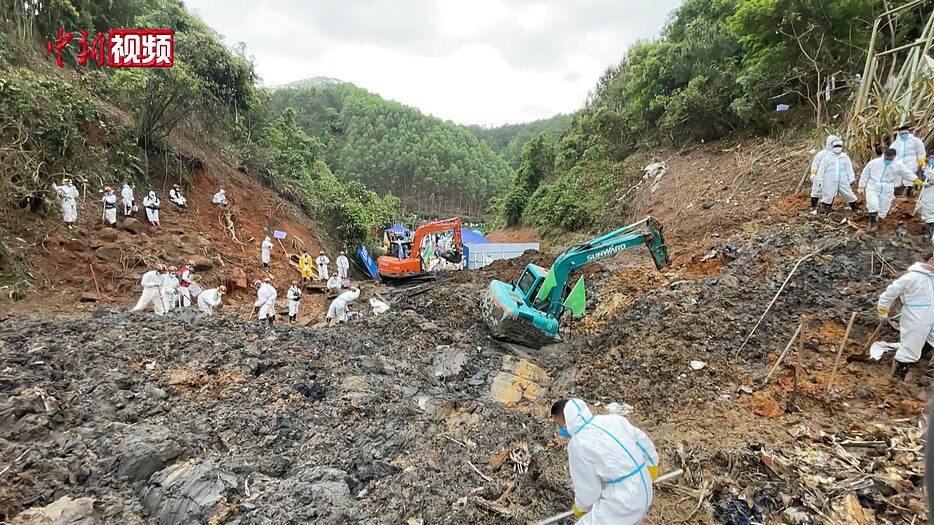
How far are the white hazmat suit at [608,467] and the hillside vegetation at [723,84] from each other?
30.9ft

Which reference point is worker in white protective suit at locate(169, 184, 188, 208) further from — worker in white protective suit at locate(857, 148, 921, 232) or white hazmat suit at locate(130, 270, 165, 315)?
worker in white protective suit at locate(857, 148, 921, 232)

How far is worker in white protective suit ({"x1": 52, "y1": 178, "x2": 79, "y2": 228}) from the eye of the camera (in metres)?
10.8

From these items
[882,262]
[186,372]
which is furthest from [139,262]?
Result: [882,262]

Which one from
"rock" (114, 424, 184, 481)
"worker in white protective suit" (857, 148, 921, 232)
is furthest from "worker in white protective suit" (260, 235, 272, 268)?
"worker in white protective suit" (857, 148, 921, 232)

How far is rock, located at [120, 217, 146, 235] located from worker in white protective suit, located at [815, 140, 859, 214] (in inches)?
593

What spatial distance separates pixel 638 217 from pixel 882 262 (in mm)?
9423

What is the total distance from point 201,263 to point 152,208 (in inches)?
89.1

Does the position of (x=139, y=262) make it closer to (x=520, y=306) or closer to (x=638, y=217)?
(x=520, y=306)

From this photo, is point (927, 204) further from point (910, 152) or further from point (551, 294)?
point (551, 294)

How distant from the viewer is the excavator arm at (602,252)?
22.1 feet

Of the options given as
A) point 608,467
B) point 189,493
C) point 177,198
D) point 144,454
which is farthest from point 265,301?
point 608,467

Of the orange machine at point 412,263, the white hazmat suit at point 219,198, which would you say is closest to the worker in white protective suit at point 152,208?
the white hazmat suit at point 219,198

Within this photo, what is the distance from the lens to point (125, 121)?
1412 cm

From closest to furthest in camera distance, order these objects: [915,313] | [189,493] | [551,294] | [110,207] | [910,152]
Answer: [189,493]
[915,313]
[551,294]
[910,152]
[110,207]
